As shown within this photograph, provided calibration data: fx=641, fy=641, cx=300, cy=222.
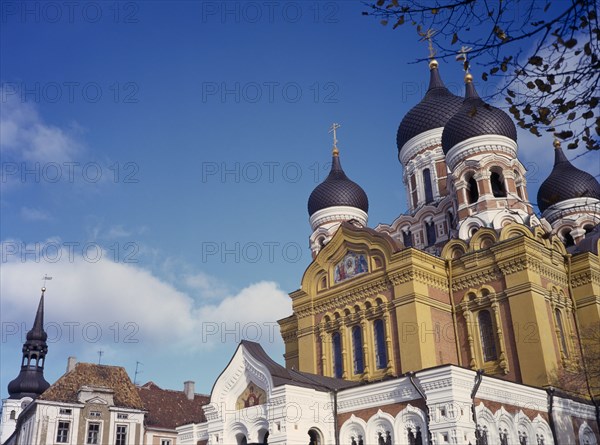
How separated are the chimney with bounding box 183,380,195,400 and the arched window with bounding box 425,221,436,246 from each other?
50.6ft

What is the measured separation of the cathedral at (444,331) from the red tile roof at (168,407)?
5.84 feet

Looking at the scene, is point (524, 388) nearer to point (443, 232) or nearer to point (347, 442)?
point (347, 442)

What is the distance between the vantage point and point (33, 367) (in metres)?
44.8

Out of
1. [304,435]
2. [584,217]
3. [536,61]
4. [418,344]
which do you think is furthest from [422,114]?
[536,61]

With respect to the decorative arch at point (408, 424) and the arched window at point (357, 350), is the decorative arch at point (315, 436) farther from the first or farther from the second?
the arched window at point (357, 350)

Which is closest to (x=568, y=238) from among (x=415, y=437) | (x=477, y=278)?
(x=477, y=278)

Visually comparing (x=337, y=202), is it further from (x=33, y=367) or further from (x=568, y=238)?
(x=33, y=367)

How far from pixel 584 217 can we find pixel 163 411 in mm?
21623

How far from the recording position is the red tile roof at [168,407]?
3039cm

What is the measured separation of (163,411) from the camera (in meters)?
31.1

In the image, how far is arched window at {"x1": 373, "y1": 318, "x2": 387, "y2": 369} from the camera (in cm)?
2078

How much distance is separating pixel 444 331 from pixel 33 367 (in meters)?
34.1

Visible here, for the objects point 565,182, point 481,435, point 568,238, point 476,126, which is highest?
point 565,182

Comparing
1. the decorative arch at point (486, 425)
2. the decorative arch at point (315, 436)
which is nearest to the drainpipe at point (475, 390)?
the decorative arch at point (486, 425)
